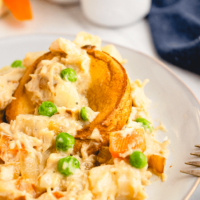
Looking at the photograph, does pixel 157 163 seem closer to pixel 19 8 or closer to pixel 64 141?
pixel 64 141

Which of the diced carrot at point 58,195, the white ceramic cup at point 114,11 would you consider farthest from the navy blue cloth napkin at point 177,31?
the diced carrot at point 58,195

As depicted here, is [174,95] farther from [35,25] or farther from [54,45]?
[35,25]

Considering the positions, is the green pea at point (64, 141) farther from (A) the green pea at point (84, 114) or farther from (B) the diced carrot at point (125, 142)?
(B) the diced carrot at point (125, 142)

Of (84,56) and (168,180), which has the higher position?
(84,56)

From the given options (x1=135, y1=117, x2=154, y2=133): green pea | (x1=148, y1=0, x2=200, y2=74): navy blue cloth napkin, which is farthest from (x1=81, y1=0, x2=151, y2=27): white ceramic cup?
A: (x1=135, y1=117, x2=154, y2=133): green pea

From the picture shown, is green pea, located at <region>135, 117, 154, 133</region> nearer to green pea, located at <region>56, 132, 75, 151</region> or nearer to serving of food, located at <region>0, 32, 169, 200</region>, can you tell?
serving of food, located at <region>0, 32, 169, 200</region>

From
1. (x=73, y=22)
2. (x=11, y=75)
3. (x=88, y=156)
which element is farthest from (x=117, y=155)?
(x=73, y=22)
